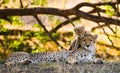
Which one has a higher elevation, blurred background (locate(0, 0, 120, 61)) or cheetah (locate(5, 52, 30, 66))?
cheetah (locate(5, 52, 30, 66))

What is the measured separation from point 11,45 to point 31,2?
210 centimetres

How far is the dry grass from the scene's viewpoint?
780 cm

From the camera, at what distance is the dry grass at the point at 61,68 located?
780 centimetres

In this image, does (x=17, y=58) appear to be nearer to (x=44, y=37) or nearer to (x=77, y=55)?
(x=77, y=55)

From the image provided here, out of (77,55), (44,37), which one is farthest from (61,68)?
(44,37)

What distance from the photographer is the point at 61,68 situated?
7.82 meters

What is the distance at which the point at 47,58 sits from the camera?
29.1 ft

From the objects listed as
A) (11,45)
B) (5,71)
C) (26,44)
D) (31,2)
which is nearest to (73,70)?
(5,71)

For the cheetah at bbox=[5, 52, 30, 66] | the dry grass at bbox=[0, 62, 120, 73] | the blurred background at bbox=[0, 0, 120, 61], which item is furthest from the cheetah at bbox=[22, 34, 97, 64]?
the blurred background at bbox=[0, 0, 120, 61]

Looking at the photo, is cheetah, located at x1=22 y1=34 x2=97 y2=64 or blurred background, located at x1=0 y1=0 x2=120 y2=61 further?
blurred background, located at x1=0 y1=0 x2=120 y2=61

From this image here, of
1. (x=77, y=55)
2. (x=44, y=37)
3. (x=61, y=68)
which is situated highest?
(x=61, y=68)

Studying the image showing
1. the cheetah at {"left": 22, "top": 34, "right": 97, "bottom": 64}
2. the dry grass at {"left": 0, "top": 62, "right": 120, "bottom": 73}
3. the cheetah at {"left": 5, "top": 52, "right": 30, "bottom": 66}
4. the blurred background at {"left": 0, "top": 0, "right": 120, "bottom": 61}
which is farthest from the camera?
the blurred background at {"left": 0, "top": 0, "right": 120, "bottom": 61}

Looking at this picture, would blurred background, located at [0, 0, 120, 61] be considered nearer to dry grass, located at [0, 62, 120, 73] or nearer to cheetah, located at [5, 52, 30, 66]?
cheetah, located at [5, 52, 30, 66]

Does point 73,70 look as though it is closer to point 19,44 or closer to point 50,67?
point 50,67
